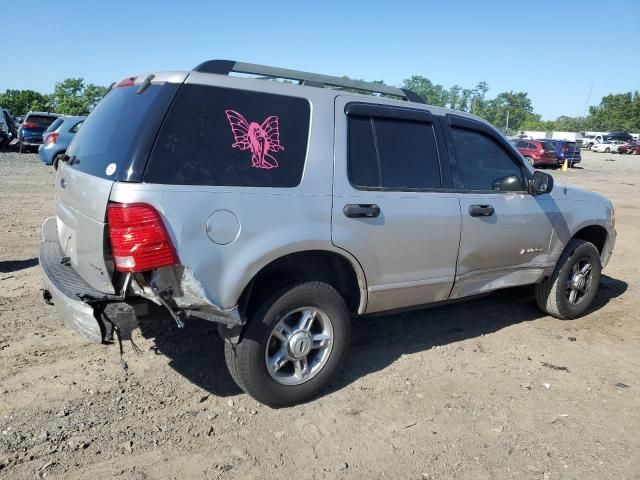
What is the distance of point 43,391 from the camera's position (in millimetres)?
3457

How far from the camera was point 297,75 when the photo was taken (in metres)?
3.60

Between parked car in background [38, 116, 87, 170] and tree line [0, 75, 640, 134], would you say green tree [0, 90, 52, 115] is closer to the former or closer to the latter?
tree line [0, 75, 640, 134]

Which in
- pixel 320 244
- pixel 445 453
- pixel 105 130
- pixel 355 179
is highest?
pixel 105 130

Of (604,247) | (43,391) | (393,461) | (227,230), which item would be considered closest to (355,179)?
(227,230)

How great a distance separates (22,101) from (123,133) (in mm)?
51455

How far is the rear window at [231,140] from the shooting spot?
2900mm

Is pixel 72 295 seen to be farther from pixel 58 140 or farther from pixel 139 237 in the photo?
pixel 58 140

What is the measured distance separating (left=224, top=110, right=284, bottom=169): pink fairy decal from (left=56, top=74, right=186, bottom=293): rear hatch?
0.39 metres

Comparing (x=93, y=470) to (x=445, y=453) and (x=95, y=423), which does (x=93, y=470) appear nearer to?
(x=95, y=423)

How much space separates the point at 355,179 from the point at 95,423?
2.15m

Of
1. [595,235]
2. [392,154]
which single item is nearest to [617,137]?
[595,235]

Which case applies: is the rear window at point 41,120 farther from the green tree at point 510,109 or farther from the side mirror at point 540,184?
the green tree at point 510,109

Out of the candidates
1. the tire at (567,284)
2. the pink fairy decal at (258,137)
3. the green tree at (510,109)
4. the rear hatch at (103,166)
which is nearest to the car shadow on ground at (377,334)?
the tire at (567,284)

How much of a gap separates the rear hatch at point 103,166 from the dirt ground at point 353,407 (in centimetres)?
52
